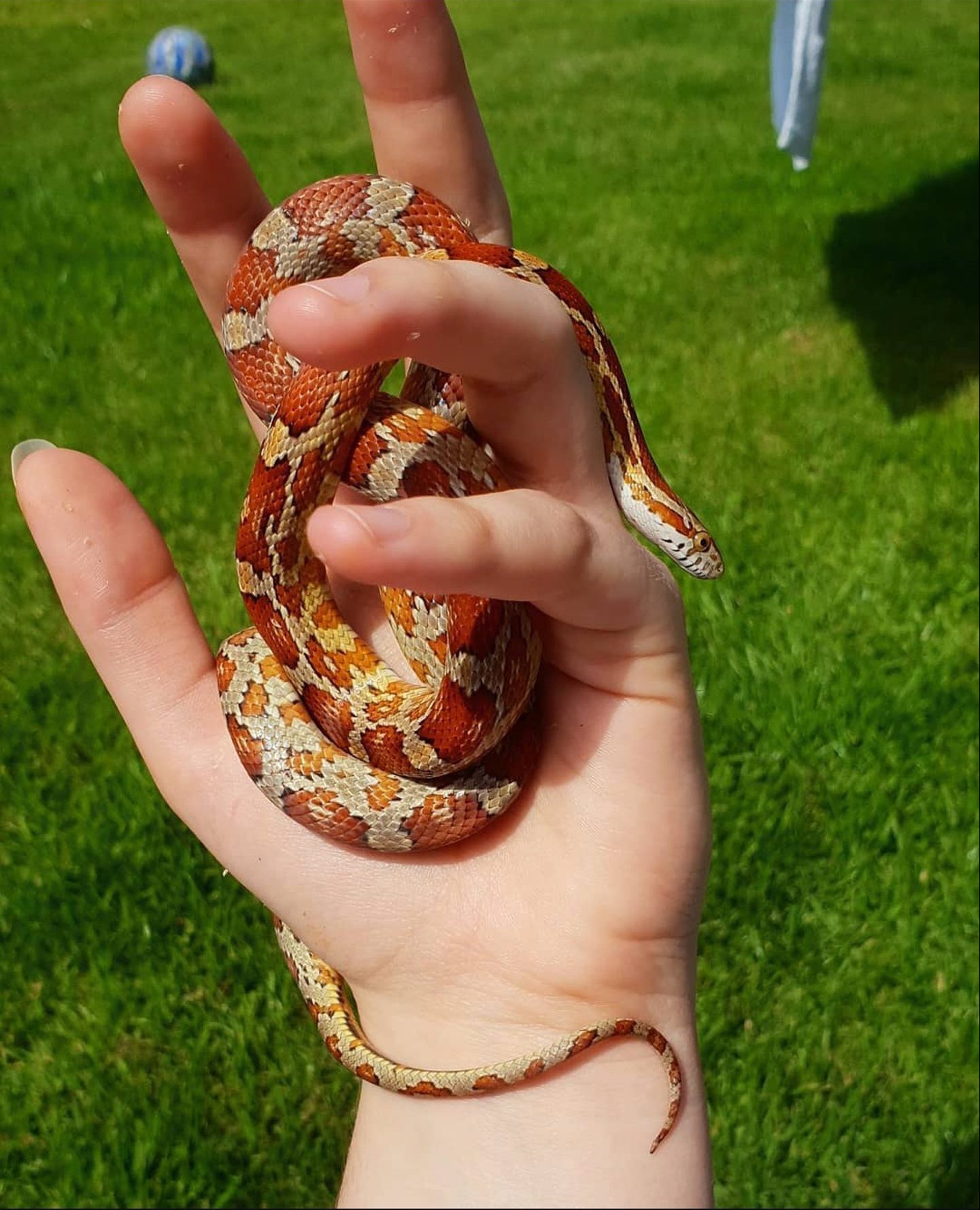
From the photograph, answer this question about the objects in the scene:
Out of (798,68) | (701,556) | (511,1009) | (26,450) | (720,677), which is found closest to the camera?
(511,1009)

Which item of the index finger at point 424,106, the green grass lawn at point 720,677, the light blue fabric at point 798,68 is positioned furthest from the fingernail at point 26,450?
the light blue fabric at point 798,68

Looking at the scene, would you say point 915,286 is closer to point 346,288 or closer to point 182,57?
point 346,288

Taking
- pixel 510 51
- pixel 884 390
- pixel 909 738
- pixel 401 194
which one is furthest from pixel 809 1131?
pixel 510 51

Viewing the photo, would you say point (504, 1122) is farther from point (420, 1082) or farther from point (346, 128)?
point (346, 128)

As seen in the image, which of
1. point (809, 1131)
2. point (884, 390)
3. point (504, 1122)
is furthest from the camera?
point (884, 390)

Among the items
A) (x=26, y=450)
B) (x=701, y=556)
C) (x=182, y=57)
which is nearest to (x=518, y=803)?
(x=701, y=556)

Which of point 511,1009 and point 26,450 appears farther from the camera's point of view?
point 26,450
